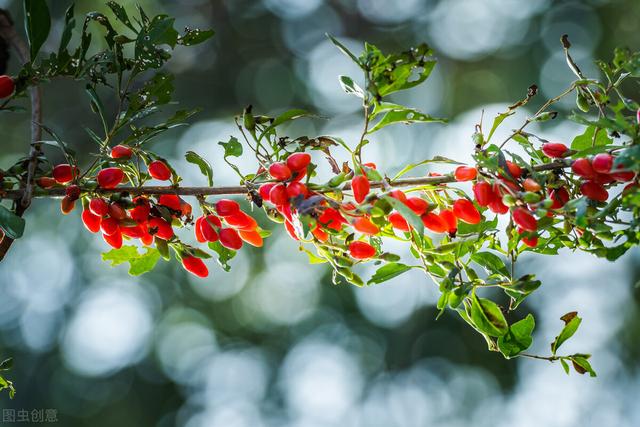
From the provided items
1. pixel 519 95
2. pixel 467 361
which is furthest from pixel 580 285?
pixel 519 95

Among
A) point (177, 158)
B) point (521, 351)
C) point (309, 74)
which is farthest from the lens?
point (309, 74)

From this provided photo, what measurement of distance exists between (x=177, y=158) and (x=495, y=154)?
4.32 meters

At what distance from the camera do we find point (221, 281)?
5.55m

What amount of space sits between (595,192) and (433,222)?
223 millimetres

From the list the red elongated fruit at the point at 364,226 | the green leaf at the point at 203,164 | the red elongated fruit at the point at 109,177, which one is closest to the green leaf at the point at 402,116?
the red elongated fruit at the point at 364,226

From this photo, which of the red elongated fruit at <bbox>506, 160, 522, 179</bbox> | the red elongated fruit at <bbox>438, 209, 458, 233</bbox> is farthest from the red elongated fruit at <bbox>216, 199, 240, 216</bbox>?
the red elongated fruit at <bbox>506, 160, 522, 179</bbox>

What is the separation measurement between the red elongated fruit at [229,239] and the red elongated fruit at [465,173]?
370 millimetres

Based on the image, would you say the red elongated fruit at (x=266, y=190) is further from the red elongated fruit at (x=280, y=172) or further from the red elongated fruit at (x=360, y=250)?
the red elongated fruit at (x=360, y=250)

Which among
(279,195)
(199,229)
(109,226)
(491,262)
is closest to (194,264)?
(199,229)

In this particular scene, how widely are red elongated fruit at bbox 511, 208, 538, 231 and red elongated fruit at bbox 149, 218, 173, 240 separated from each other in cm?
52

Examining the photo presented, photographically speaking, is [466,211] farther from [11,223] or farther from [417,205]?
[11,223]

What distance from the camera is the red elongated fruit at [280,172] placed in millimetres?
985

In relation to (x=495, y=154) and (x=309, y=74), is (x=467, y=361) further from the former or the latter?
(x=495, y=154)

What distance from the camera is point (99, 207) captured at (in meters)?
1.05
